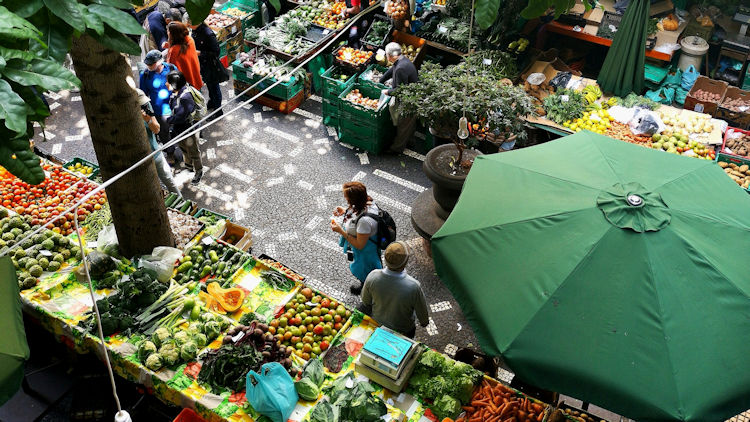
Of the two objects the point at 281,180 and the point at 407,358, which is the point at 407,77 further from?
the point at 407,358

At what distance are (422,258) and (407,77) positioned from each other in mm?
2223

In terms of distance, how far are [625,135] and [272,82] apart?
4.50 metres

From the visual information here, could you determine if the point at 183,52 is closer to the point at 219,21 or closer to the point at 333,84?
the point at 333,84

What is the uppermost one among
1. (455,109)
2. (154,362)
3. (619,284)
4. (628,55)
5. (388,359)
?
(619,284)

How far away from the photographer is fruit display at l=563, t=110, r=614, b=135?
7.52 metres

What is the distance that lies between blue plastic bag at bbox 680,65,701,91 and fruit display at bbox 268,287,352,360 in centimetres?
578

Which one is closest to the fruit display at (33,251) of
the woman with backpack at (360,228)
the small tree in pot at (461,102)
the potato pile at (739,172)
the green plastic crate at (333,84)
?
the woman with backpack at (360,228)

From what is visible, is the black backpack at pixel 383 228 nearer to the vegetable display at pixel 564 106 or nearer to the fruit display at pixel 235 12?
the vegetable display at pixel 564 106

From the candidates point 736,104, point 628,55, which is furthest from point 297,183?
point 736,104

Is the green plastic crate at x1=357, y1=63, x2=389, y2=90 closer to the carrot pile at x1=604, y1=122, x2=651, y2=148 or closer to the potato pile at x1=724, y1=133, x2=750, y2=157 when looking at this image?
the carrot pile at x1=604, y1=122, x2=651, y2=148

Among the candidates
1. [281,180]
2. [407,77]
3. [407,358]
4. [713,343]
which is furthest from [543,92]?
[713,343]

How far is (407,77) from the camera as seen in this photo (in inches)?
297

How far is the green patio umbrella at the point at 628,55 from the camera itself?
757 centimetres

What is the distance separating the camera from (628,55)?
7840 millimetres
